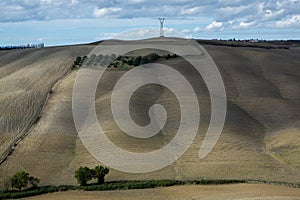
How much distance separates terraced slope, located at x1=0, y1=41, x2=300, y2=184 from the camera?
162 ft

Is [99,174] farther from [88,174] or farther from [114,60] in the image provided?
[114,60]

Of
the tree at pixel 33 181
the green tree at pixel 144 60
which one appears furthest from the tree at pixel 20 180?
the green tree at pixel 144 60

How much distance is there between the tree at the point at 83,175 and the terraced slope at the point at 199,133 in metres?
1.35

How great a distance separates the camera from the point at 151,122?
197 feet

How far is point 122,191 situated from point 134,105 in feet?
71.3

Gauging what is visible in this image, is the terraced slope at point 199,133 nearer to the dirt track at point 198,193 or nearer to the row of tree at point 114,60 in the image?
the row of tree at point 114,60

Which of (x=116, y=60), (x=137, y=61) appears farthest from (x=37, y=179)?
(x=116, y=60)

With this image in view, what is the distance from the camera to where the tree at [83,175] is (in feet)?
150

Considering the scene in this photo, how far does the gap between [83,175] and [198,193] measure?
378 inches

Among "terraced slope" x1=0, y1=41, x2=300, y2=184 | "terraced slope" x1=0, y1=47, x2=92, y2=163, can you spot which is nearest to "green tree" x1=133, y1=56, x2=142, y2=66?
"terraced slope" x1=0, y1=41, x2=300, y2=184

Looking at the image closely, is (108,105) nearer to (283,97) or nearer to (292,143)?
(292,143)

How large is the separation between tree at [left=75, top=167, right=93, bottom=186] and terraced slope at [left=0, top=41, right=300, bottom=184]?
1354mm

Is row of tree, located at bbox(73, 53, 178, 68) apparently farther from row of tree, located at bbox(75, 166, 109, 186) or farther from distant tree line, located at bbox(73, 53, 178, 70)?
row of tree, located at bbox(75, 166, 109, 186)

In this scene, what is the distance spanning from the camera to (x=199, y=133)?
5788 cm
